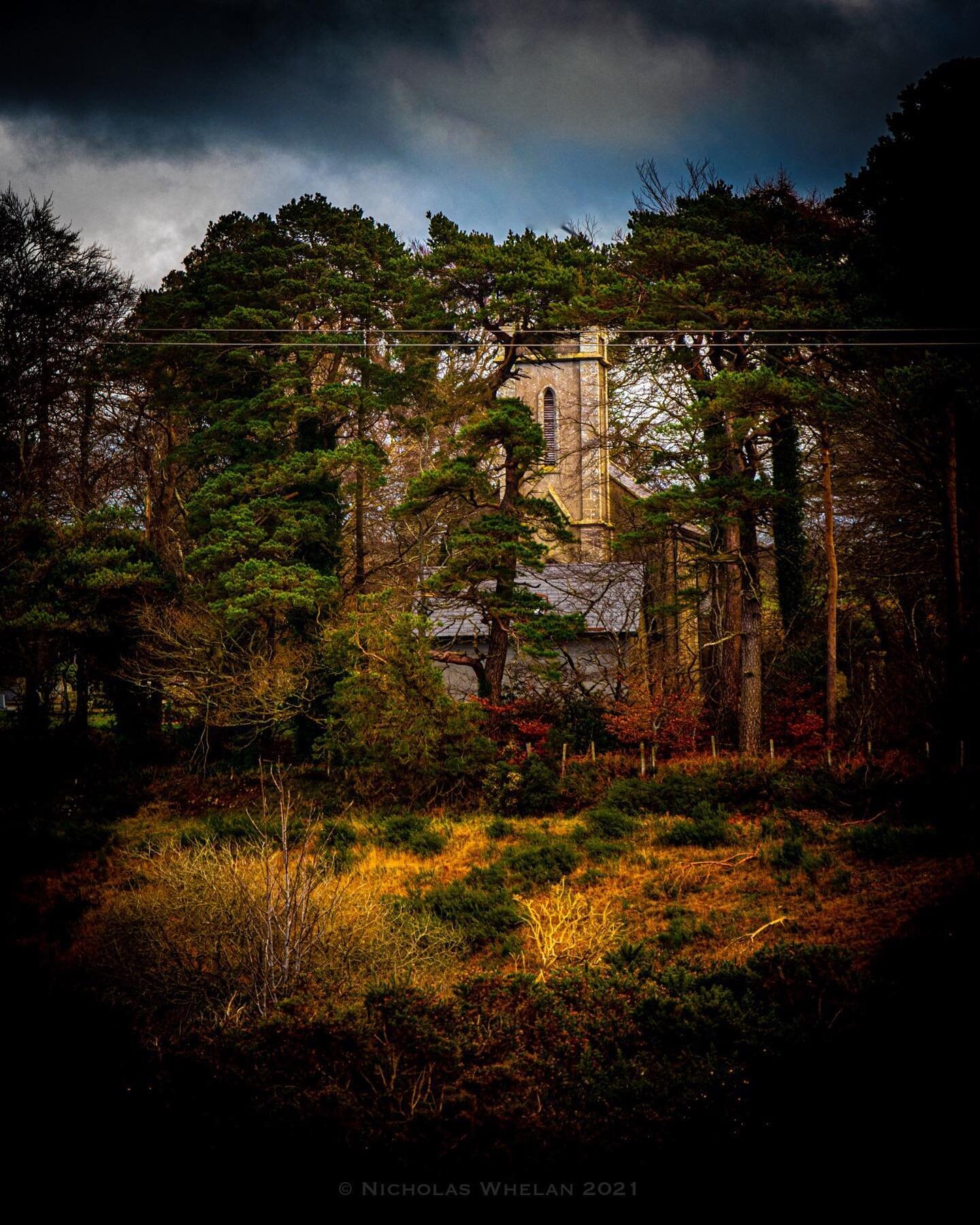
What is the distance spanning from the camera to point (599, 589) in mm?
29219

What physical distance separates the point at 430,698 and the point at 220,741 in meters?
7.65

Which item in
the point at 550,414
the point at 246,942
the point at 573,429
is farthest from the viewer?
the point at 550,414

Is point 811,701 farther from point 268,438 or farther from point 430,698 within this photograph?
point 268,438

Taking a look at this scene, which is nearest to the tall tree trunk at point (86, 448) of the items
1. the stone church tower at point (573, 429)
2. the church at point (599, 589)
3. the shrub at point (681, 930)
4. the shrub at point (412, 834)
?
the church at point (599, 589)

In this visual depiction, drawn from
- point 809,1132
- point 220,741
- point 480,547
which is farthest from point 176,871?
point 220,741

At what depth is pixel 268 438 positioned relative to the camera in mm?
23438

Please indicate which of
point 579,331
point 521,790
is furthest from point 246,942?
point 579,331

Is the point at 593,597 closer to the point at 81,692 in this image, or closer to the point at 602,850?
the point at 602,850

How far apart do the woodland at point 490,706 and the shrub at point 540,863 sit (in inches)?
5.5

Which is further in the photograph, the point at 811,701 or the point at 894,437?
the point at 811,701

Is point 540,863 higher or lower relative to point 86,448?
lower

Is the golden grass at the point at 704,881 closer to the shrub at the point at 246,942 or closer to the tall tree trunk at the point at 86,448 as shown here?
the shrub at the point at 246,942

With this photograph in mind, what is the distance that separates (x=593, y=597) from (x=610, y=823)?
39.2 ft

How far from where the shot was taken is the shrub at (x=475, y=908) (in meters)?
11.6
